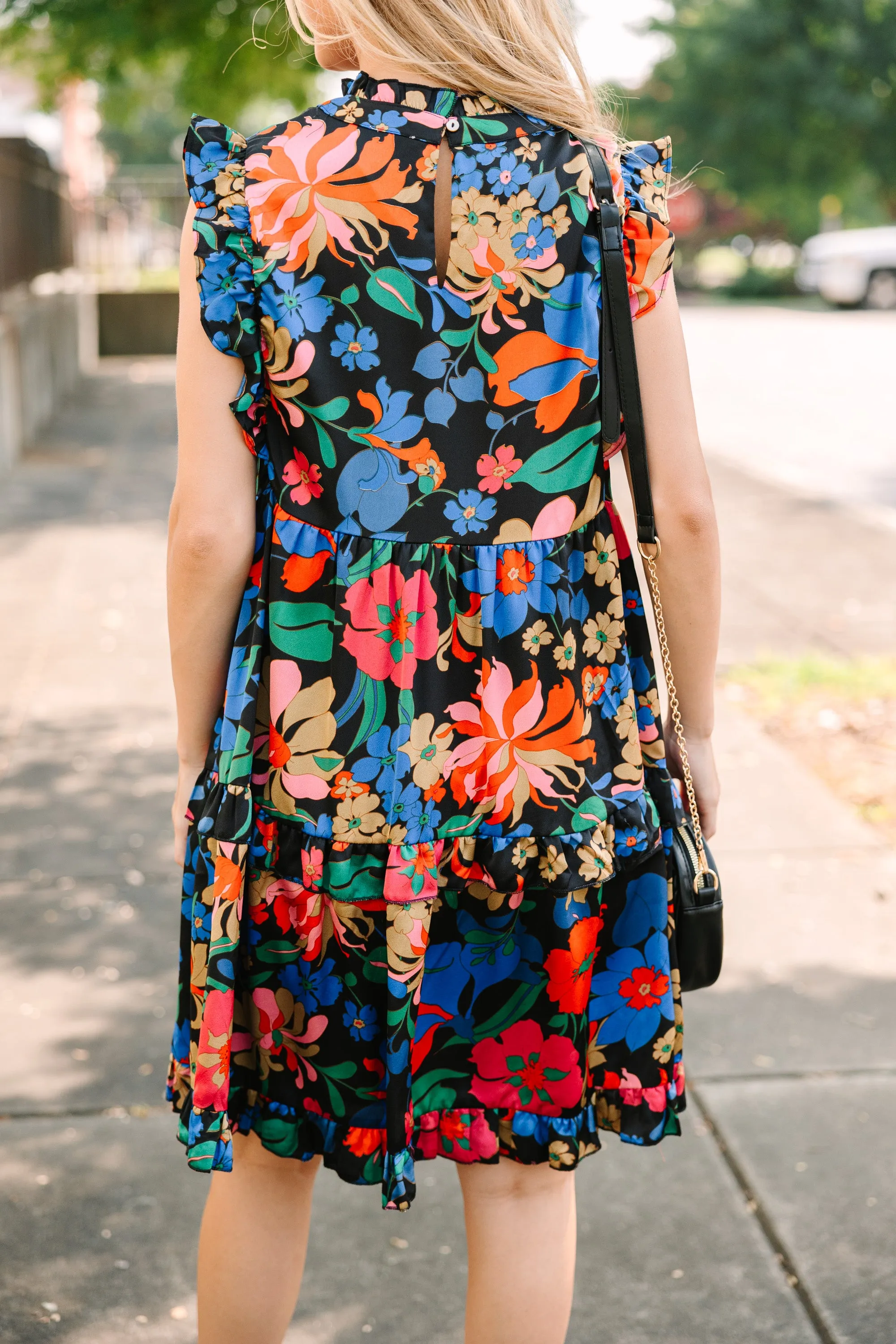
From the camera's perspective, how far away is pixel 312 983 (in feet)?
5.36

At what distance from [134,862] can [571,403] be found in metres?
2.67

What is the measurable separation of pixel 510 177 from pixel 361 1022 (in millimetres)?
977

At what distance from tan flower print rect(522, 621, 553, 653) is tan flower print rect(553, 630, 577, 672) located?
0.6 inches

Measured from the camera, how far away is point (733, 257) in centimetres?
6191

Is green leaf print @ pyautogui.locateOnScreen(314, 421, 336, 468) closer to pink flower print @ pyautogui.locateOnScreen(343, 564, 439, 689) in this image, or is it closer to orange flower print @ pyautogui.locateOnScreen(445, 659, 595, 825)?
pink flower print @ pyautogui.locateOnScreen(343, 564, 439, 689)

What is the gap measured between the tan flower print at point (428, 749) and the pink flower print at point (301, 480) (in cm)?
28

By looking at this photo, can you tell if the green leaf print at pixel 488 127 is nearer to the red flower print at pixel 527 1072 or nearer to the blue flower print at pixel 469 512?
the blue flower print at pixel 469 512

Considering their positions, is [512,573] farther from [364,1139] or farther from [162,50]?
[162,50]

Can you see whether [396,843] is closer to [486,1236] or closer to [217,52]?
[486,1236]

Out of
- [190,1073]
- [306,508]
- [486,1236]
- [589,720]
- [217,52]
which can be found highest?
[217,52]

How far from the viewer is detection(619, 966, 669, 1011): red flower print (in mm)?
1701

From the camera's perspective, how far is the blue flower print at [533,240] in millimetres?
1495

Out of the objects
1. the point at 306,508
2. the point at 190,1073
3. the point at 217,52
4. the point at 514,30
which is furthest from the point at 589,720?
the point at 217,52

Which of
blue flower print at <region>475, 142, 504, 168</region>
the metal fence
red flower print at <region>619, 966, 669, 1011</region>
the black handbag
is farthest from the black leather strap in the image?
the metal fence
